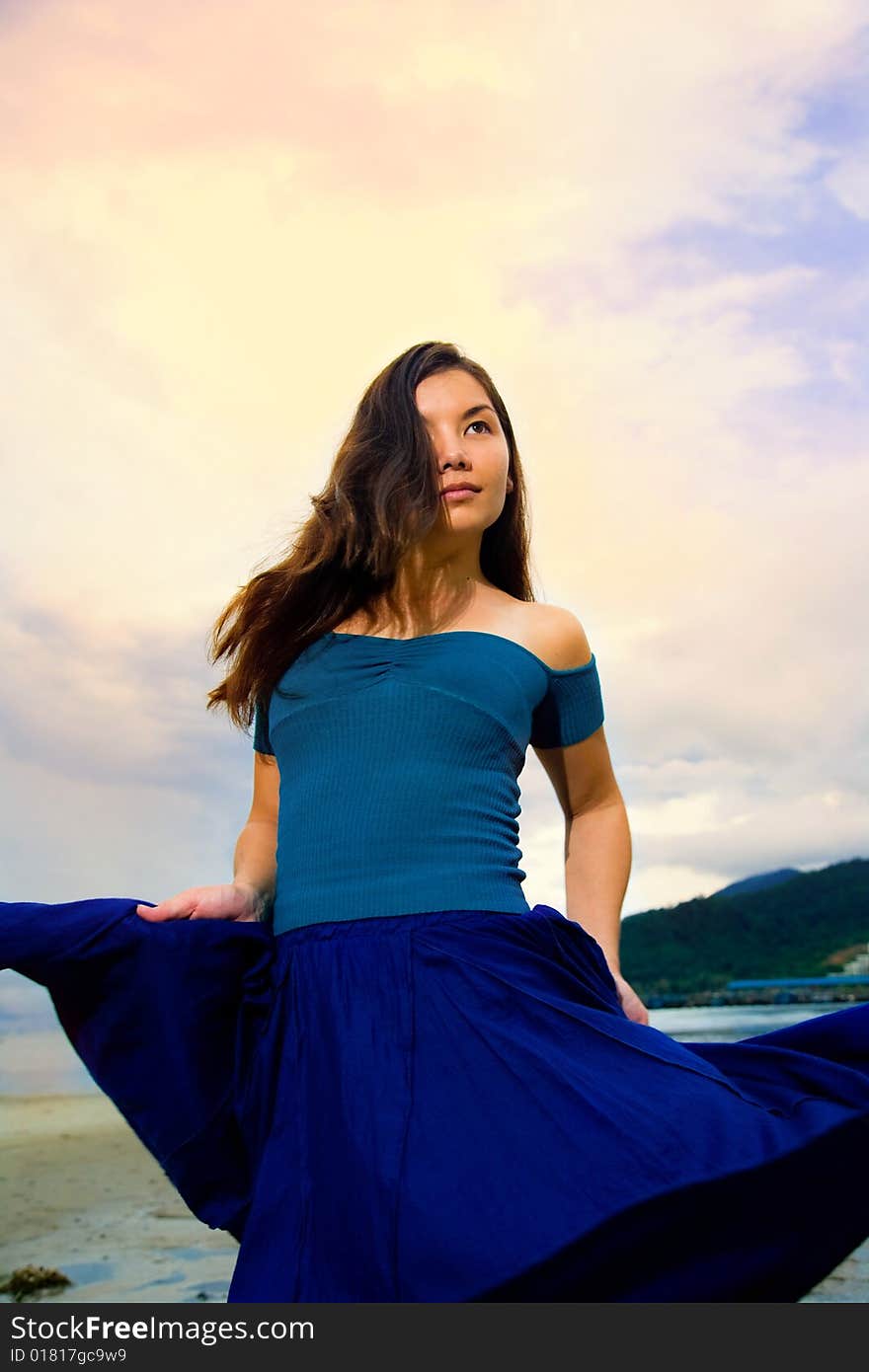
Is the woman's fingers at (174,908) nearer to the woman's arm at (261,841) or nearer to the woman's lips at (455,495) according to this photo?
the woman's arm at (261,841)

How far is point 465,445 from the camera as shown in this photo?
212 centimetres

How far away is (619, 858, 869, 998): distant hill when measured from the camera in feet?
97.2

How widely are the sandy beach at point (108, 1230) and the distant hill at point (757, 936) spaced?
2281 cm

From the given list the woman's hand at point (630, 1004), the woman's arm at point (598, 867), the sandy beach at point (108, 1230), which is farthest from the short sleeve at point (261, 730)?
the sandy beach at point (108, 1230)

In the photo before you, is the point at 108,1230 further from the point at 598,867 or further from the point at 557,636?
the point at 557,636

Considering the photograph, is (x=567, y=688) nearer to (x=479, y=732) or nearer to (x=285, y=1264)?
(x=479, y=732)

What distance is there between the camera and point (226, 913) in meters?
1.75

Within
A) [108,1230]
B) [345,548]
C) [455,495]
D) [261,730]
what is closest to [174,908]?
[261,730]

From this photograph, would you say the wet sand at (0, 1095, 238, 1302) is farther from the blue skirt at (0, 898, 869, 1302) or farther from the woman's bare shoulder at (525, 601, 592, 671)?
the woman's bare shoulder at (525, 601, 592, 671)

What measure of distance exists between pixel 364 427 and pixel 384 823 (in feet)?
2.77

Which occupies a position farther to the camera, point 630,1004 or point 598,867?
point 598,867

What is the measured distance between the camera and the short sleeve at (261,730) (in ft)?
6.83

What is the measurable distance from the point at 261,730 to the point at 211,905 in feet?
1.50

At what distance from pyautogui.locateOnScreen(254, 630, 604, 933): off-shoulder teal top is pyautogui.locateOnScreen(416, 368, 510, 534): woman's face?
259mm
